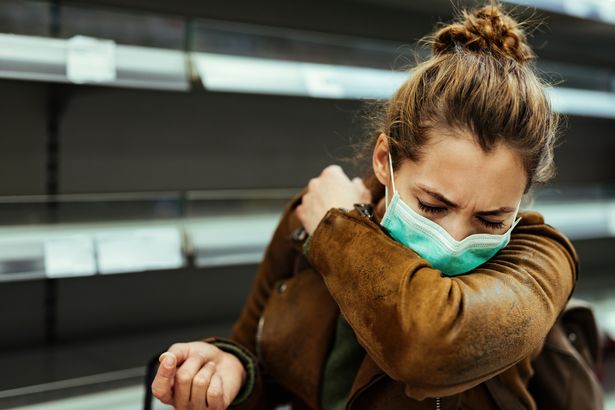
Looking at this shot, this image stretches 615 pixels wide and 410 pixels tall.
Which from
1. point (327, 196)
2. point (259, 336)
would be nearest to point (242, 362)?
point (259, 336)

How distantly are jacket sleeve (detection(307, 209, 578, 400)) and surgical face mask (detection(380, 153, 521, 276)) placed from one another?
25 millimetres

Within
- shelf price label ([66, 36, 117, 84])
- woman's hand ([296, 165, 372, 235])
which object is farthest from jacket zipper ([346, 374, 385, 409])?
shelf price label ([66, 36, 117, 84])

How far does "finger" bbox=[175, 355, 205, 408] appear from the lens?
1.02 metres

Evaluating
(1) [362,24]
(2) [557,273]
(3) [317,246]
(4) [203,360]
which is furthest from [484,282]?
(1) [362,24]

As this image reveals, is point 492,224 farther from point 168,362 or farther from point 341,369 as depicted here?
point 168,362

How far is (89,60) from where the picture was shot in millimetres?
1416

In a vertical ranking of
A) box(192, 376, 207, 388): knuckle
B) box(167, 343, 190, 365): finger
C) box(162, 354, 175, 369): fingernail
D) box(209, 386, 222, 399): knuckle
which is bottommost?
box(209, 386, 222, 399): knuckle

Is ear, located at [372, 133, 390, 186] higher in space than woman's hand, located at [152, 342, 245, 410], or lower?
higher

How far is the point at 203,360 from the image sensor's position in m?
1.09

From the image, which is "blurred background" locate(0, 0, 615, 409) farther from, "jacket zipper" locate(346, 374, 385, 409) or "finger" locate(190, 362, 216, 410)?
"jacket zipper" locate(346, 374, 385, 409)

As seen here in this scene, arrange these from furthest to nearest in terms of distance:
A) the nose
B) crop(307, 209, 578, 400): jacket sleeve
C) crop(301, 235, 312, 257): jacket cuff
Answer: crop(301, 235, 312, 257): jacket cuff, the nose, crop(307, 209, 578, 400): jacket sleeve

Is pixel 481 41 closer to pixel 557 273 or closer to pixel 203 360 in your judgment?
pixel 557 273

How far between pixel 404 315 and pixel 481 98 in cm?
37

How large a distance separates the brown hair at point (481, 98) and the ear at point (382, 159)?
0.7 inches
